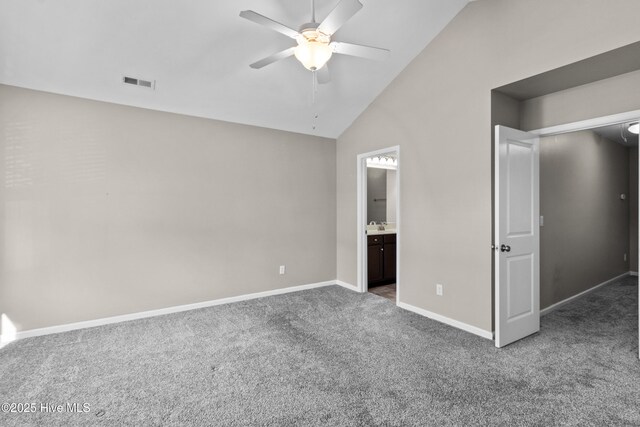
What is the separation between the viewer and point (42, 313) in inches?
127

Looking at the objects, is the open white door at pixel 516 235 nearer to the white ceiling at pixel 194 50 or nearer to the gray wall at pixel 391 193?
the white ceiling at pixel 194 50

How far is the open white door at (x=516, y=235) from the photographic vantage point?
2932 mm

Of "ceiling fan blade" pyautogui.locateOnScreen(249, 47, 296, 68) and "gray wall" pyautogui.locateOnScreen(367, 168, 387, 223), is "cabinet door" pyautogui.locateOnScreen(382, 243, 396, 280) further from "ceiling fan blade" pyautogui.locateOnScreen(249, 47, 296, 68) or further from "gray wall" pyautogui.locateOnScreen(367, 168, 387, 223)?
"ceiling fan blade" pyautogui.locateOnScreen(249, 47, 296, 68)

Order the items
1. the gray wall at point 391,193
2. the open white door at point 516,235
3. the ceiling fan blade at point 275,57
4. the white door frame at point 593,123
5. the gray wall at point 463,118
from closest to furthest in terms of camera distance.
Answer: the ceiling fan blade at point 275,57 < the gray wall at point 463,118 < the white door frame at point 593,123 < the open white door at point 516,235 < the gray wall at point 391,193

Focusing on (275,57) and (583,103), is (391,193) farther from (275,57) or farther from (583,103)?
(275,57)

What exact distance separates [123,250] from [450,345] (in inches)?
140

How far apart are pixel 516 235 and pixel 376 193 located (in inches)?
118

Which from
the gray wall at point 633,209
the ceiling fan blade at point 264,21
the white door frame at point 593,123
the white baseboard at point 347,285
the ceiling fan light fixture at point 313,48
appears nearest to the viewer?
the ceiling fan blade at point 264,21

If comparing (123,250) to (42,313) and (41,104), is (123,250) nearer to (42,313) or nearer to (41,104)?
(42,313)

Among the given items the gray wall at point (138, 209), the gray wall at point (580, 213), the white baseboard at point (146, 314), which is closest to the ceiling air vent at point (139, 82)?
the gray wall at point (138, 209)

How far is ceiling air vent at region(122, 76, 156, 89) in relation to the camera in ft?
10.7

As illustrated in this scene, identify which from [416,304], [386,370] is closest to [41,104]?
[386,370]

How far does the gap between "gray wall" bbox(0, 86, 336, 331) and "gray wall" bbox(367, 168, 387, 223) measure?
48.7 inches

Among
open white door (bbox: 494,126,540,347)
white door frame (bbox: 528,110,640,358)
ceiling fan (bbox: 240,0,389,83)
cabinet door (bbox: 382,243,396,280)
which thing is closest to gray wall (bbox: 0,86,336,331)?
cabinet door (bbox: 382,243,396,280)
